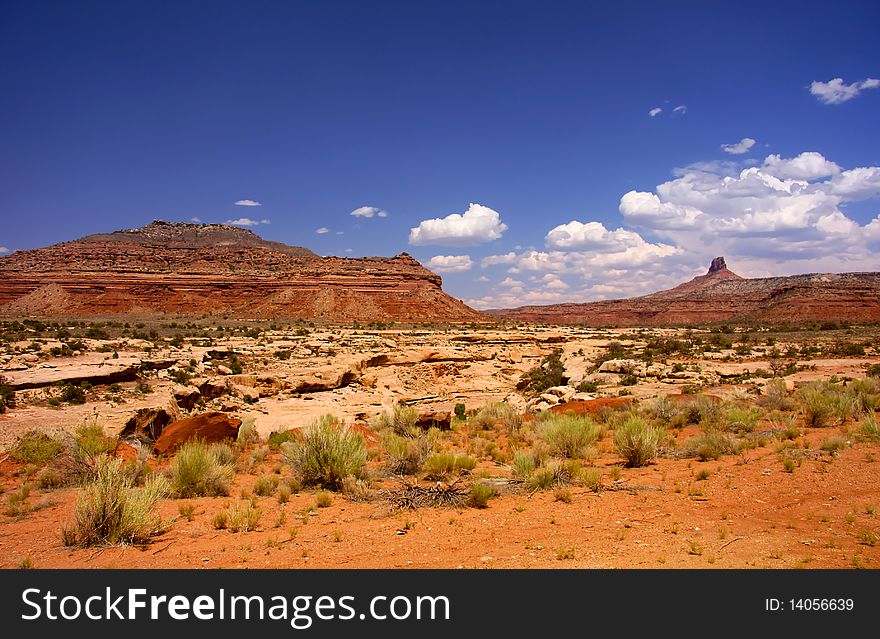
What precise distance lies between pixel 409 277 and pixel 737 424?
246 ft

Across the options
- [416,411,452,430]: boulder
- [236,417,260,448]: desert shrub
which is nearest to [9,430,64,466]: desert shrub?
[236,417,260,448]: desert shrub

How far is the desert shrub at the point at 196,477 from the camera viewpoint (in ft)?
24.0

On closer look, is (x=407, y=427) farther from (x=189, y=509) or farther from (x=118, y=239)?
(x=118, y=239)

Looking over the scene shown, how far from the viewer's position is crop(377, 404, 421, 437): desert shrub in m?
12.3

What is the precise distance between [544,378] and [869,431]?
43.7ft

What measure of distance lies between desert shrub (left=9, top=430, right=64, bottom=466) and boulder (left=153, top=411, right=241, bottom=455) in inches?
64.6

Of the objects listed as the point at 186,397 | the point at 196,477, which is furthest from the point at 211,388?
the point at 196,477

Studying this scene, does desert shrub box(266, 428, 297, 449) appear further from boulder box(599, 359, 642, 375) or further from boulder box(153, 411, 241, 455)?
boulder box(599, 359, 642, 375)

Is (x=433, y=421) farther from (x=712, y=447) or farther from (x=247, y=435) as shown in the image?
(x=712, y=447)

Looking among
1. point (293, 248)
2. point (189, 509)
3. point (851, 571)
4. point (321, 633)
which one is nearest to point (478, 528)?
point (321, 633)

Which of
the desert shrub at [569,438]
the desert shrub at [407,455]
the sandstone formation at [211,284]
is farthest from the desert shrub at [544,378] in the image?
the sandstone formation at [211,284]

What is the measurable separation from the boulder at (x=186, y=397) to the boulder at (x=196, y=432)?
352 centimetres

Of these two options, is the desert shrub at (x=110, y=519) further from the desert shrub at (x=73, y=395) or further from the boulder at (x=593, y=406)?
the boulder at (x=593, y=406)

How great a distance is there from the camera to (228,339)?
31.2 meters
